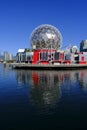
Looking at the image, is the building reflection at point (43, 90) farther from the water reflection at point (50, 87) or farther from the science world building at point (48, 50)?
the science world building at point (48, 50)

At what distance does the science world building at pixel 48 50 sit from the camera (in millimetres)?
138875

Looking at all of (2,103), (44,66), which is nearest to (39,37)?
(44,66)

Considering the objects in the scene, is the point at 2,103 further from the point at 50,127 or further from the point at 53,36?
the point at 53,36

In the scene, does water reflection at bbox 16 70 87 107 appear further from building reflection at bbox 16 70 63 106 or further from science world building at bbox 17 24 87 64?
science world building at bbox 17 24 87 64

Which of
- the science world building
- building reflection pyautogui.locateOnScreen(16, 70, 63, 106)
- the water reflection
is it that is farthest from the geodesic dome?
building reflection pyautogui.locateOnScreen(16, 70, 63, 106)

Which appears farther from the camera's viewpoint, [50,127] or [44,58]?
[44,58]

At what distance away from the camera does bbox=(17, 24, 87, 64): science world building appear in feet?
456

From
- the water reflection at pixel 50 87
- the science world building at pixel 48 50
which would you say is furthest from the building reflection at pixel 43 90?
the science world building at pixel 48 50

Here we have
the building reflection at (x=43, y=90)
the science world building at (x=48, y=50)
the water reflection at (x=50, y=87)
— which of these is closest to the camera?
the building reflection at (x=43, y=90)

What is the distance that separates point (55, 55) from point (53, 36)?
13.4m

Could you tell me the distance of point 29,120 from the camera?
70.2 feet

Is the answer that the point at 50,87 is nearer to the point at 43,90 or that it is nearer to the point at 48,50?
the point at 43,90

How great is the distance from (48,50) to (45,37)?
859cm

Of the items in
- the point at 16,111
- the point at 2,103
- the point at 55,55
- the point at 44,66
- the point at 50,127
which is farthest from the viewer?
the point at 55,55
